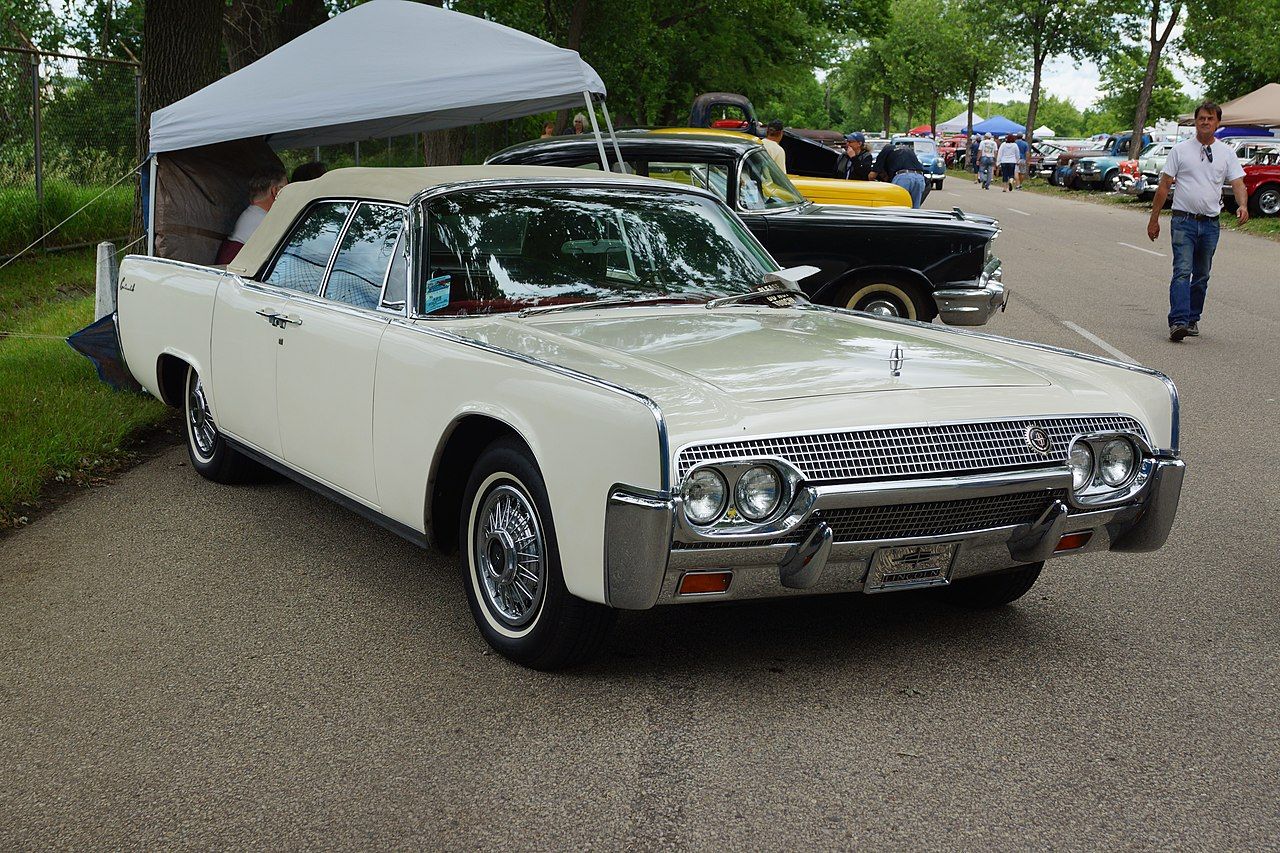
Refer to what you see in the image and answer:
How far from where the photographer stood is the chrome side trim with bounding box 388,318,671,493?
3.50 metres

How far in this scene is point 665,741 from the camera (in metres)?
3.67

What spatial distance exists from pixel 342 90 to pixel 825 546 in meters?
5.82

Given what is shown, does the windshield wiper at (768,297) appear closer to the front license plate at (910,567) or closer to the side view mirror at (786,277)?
the side view mirror at (786,277)

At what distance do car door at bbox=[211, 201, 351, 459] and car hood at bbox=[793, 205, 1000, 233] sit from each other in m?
5.23

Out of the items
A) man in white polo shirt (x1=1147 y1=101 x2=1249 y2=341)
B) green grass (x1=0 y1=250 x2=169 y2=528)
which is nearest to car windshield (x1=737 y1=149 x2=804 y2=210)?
man in white polo shirt (x1=1147 y1=101 x2=1249 y2=341)

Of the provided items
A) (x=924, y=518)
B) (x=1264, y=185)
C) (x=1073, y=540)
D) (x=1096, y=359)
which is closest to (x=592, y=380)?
(x=924, y=518)

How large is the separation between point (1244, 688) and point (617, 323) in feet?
7.66

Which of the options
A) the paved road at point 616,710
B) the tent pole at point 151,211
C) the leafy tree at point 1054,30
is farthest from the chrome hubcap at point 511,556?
the leafy tree at point 1054,30

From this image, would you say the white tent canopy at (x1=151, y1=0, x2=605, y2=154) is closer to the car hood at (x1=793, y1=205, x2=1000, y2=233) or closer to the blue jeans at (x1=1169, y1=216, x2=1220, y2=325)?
the car hood at (x1=793, y1=205, x2=1000, y2=233)

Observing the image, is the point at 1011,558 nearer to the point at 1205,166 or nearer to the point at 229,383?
the point at 229,383

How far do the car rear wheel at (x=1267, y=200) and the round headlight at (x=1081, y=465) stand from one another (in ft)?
87.7

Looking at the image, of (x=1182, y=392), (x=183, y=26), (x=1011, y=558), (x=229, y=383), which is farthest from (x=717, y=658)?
(x=183, y=26)

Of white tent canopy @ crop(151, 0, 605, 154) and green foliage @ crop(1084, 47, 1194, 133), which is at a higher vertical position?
green foliage @ crop(1084, 47, 1194, 133)

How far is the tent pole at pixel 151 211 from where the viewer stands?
859 cm
